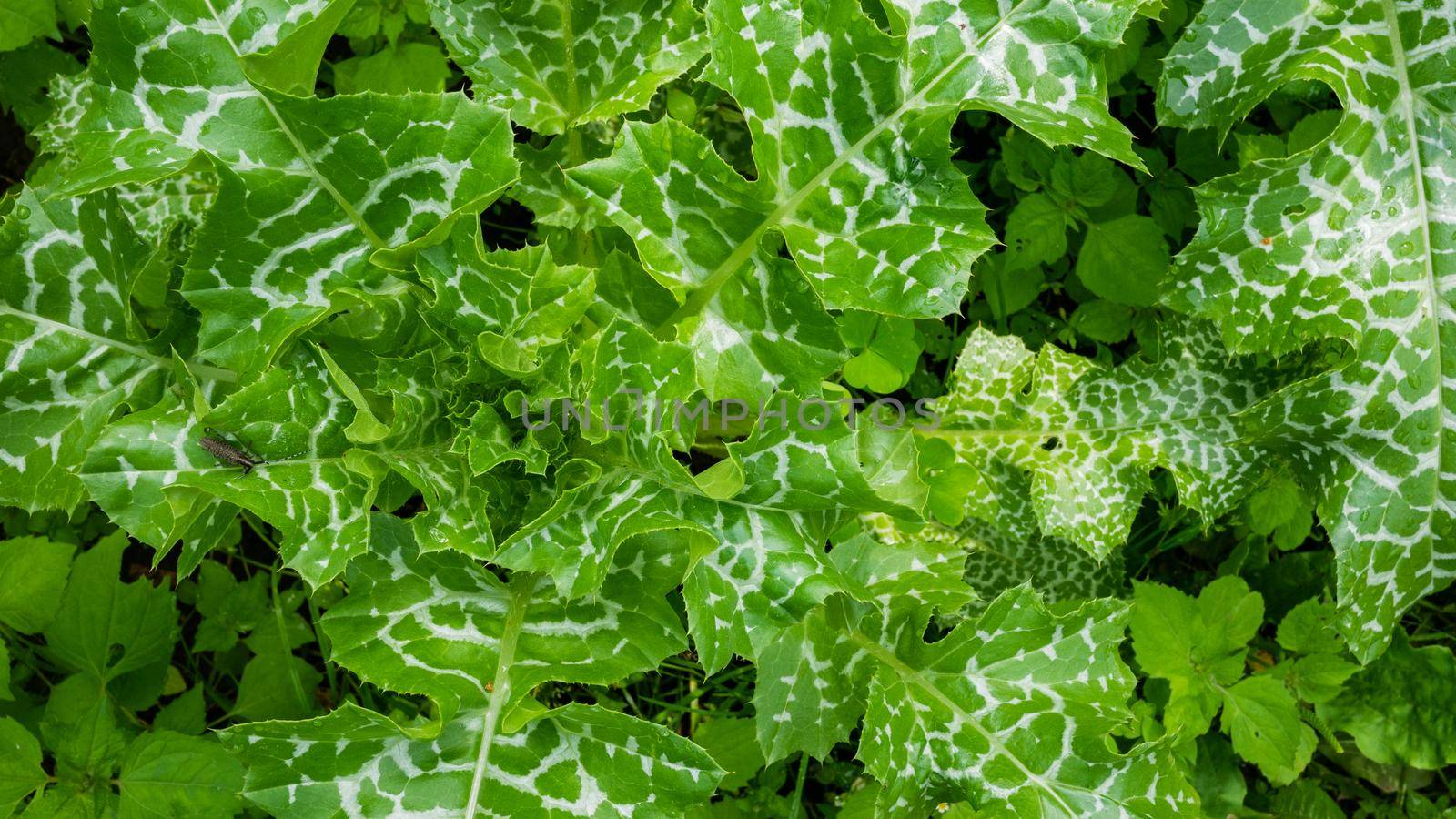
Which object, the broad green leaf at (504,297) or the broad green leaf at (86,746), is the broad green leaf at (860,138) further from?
the broad green leaf at (86,746)

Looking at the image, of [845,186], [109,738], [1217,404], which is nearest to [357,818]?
[109,738]

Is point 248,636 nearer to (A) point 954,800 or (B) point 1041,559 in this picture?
(A) point 954,800

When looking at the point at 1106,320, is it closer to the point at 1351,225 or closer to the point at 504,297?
the point at 1351,225

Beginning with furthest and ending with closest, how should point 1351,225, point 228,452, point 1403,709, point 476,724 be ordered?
point 1403,709 < point 1351,225 < point 476,724 < point 228,452

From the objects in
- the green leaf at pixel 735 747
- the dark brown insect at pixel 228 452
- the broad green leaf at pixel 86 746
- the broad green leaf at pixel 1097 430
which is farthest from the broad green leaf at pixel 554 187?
the broad green leaf at pixel 86 746

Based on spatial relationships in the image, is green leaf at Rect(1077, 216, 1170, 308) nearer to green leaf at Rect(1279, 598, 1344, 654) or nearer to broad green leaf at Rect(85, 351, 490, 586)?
green leaf at Rect(1279, 598, 1344, 654)

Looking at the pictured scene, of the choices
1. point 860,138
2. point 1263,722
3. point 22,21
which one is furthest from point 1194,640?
point 22,21

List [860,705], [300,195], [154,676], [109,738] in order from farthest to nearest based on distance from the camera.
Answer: [154,676]
[109,738]
[860,705]
[300,195]
